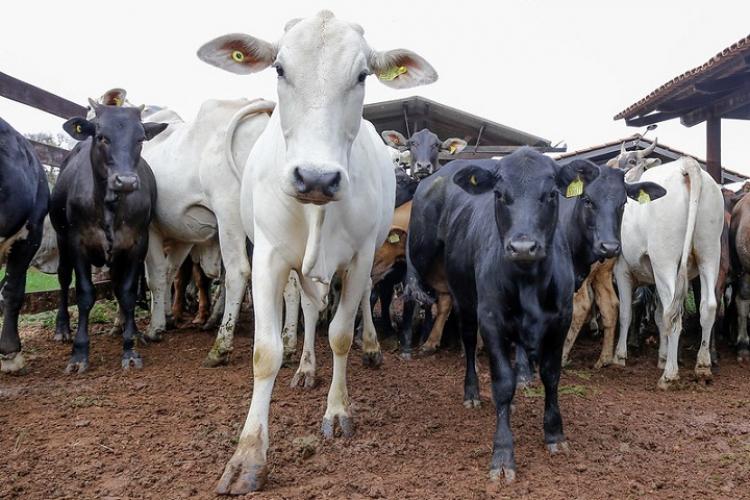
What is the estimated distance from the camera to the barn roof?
540 inches

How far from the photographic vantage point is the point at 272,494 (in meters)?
3.14

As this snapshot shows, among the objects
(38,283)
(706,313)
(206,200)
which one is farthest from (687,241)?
(38,283)

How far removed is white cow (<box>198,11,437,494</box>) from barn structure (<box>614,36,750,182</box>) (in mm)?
6795

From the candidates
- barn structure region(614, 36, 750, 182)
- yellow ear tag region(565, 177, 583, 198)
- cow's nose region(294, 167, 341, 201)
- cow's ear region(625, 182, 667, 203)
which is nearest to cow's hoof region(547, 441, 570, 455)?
yellow ear tag region(565, 177, 583, 198)

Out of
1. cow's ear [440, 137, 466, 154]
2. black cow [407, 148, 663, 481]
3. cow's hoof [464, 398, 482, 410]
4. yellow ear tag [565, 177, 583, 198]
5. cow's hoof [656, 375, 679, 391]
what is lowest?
cow's hoof [656, 375, 679, 391]

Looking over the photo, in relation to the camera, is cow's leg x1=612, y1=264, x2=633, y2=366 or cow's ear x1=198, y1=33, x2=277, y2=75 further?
cow's leg x1=612, y1=264, x2=633, y2=366

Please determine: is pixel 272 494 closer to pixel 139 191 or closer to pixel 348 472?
pixel 348 472

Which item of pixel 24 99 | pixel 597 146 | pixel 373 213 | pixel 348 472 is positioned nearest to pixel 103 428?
pixel 348 472

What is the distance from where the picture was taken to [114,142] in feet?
19.0

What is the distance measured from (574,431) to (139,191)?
4343mm

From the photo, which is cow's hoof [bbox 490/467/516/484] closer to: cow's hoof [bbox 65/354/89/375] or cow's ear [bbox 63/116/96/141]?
cow's hoof [bbox 65/354/89/375]

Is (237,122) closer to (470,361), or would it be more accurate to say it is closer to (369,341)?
(369,341)

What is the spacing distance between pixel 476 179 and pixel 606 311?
3.81 metres

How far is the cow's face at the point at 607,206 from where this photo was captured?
18.5 feet
